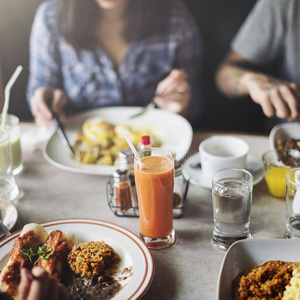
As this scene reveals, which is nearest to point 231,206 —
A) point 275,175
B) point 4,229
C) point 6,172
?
point 275,175

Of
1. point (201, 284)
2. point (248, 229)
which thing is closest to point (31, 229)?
point (201, 284)

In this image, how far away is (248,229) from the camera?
108 cm

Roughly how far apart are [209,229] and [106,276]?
14.0 inches

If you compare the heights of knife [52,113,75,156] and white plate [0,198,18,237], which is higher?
white plate [0,198,18,237]

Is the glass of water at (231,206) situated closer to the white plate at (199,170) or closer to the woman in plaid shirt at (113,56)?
the white plate at (199,170)

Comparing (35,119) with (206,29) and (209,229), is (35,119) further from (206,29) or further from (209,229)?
(209,229)

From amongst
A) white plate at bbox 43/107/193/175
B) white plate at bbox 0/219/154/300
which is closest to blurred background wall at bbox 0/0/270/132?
white plate at bbox 43/107/193/175

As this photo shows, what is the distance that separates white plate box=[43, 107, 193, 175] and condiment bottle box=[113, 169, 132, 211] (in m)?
0.19

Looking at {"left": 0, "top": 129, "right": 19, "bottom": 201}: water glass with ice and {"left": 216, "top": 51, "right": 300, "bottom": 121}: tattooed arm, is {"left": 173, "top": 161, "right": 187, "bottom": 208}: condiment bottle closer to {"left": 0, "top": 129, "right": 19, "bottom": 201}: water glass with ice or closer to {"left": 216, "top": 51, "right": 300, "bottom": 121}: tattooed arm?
{"left": 0, "top": 129, "right": 19, "bottom": 201}: water glass with ice

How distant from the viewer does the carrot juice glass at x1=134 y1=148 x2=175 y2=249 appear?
40.6 inches

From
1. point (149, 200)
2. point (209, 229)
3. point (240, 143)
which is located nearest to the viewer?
point (149, 200)

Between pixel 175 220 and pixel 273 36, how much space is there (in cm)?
99

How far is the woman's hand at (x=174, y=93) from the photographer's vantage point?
6.37 ft

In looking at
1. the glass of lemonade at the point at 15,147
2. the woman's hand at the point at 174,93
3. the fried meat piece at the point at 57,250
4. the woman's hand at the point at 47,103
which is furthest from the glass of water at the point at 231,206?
the woman's hand at the point at 47,103
